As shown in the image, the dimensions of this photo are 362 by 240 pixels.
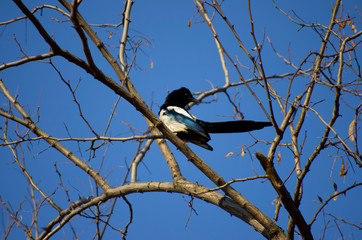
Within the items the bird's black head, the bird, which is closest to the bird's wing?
the bird

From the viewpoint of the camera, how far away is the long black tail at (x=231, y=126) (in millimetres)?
3615

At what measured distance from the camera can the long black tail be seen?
142 inches

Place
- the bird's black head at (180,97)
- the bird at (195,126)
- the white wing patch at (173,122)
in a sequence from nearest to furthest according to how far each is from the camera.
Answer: the bird at (195,126)
the white wing patch at (173,122)
the bird's black head at (180,97)

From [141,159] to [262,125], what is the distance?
138 cm

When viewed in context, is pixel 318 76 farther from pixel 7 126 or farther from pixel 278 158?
pixel 7 126

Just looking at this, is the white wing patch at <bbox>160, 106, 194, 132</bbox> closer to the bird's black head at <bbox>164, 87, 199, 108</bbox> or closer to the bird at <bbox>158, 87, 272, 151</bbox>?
the bird at <bbox>158, 87, 272, 151</bbox>

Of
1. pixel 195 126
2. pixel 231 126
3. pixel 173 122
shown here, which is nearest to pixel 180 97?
pixel 173 122

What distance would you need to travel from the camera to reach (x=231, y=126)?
396 cm

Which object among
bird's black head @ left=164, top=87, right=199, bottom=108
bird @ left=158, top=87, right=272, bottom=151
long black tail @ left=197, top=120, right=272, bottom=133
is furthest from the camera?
bird's black head @ left=164, top=87, right=199, bottom=108

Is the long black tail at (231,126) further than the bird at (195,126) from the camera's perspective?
No

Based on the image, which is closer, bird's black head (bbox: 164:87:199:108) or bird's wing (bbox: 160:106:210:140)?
bird's wing (bbox: 160:106:210:140)

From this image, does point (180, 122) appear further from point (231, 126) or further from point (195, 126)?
point (231, 126)

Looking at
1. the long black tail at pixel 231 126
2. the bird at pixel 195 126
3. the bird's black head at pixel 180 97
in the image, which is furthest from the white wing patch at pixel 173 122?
the bird's black head at pixel 180 97

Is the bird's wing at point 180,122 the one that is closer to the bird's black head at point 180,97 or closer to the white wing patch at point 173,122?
the white wing patch at point 173,122
